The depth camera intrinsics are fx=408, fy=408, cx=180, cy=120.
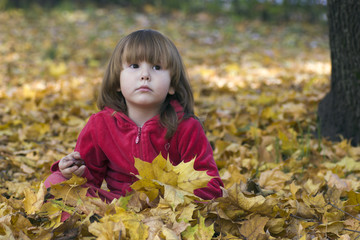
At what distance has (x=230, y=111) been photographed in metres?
3.72

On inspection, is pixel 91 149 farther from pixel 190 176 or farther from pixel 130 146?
pixel 190 176

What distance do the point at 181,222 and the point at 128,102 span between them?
2.53 ft

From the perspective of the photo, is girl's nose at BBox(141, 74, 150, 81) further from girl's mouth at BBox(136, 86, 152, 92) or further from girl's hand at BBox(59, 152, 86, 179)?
A: girl's hand at BBox(59, 152, 86, 179)

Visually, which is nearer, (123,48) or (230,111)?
(123,48)

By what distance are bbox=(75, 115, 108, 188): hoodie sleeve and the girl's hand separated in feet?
0.18

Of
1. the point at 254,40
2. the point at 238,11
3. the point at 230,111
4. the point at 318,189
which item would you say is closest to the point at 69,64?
the point at 230,111

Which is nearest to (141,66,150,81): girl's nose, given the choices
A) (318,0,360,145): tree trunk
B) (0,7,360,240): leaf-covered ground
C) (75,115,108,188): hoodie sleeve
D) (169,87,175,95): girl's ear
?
A: (169,87,175,95): girl's ear

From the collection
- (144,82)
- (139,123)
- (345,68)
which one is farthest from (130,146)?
(345,68)

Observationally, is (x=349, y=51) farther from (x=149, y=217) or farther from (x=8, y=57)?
(x=8, y=57)

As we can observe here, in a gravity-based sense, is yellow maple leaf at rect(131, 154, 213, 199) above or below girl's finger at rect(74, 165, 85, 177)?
above

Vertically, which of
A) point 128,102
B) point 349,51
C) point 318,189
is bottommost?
point 318,189

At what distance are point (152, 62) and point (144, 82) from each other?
0.37 ft

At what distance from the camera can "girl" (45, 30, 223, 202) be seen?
6.34 feet

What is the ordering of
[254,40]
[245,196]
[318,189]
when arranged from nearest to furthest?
[245,196]
[318,189]
[254,40]
